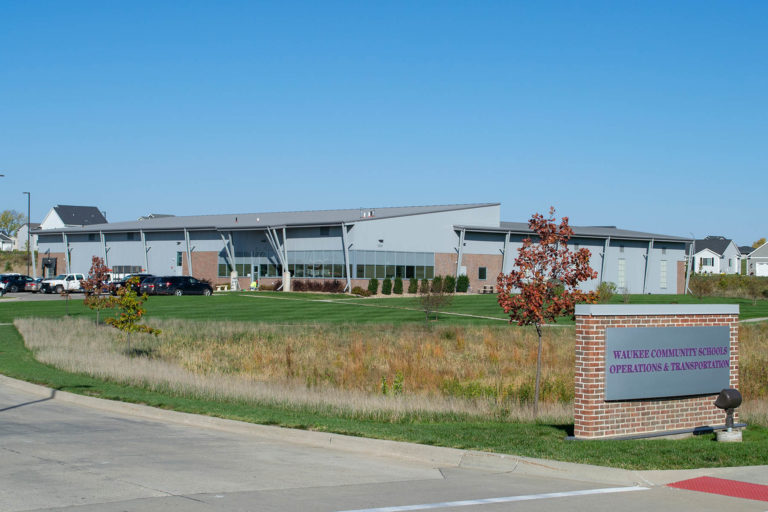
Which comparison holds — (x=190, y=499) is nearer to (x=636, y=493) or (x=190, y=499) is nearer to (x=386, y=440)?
(x=386, y=440)

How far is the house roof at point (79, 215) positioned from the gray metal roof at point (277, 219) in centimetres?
3803

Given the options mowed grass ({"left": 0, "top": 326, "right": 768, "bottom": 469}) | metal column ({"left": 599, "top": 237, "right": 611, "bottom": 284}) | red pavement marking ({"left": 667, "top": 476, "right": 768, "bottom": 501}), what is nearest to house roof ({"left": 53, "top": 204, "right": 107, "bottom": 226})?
metal column ({"left": 599, "top": 237, "right": 611, "bottom": 284})

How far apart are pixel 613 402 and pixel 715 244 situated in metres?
127

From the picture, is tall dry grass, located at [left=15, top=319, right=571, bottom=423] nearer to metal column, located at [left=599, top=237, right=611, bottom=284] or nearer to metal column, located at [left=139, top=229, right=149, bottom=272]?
metal column, located at [left=139, top=229, right=149, bottom=272]

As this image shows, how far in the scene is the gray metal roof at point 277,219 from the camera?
6681 cm

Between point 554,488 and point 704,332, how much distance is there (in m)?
5.57

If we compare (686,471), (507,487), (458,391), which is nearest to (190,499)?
(507,487)

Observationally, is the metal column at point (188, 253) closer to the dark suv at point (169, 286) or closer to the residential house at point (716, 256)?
the dark suv at point (169, 286)

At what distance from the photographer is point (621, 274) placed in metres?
76.1

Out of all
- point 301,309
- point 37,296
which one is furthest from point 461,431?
point 37,296

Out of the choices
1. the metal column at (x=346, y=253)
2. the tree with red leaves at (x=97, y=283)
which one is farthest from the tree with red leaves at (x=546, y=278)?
the metal column at (x=346, y=253)

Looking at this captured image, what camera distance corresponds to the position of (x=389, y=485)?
969 cm

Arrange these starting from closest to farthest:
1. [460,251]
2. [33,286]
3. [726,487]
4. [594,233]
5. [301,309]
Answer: [726,487] < [301,309] < [460,251] < [33,286] < [594,233]

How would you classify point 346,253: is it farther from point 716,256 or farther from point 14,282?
point 716,256
